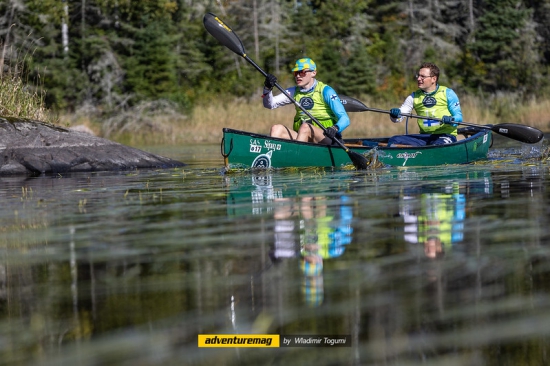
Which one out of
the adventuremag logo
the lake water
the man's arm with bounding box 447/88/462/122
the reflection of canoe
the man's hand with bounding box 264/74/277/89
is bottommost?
the adventuremag logo

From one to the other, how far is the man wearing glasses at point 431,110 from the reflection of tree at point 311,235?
21.3ft

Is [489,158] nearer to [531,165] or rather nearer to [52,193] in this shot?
[531,165]

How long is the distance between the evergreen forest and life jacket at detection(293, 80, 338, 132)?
1714 centimetres

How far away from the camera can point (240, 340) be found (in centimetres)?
357

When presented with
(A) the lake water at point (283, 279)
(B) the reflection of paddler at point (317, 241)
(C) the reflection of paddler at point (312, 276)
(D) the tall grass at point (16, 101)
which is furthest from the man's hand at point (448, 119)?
(C) the reflection of paddler at point (312, 276)

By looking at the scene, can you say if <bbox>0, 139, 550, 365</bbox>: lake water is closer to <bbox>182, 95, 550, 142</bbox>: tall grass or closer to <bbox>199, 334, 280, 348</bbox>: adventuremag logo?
<bbox>199, 334, 280, 348</bbox>: adventuremag logo

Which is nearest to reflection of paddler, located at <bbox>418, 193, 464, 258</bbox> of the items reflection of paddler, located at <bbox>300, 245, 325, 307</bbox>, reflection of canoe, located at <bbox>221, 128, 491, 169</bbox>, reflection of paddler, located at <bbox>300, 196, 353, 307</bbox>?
reflection of paddler, located at <bbox>300, 196, 353, 307</bbox>

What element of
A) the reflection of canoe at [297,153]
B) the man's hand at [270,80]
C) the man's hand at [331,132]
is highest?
the man's hand at [270,80]

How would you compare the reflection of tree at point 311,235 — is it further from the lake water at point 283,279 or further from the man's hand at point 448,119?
the man's hand at point 448,119

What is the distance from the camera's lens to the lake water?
3477 millimetres

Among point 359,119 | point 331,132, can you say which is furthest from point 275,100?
point 359,119

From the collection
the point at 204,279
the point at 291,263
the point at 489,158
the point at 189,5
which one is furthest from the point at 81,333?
the point at 189,5

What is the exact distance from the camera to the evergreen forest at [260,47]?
1451 inches

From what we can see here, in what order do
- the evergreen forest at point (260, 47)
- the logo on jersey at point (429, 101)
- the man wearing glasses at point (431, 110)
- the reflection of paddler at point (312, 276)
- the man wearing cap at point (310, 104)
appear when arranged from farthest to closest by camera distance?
the evergreen forest at point (260, 47) < the logo on jersey at point (429, 101) < the man wearing glasses at point (431, 110) < the man wearing cap at point (310, 104) < the reflection of paddler at point (312, 276)
